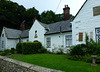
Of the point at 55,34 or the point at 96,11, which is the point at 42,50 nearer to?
the point at 55,34

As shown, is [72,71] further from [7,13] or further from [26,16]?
[26,16]

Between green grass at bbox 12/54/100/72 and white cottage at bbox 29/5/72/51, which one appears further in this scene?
white cottage at bbox 29/5/72/51

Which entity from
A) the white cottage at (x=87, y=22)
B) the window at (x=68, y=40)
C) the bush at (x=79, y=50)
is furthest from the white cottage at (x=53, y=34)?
the bush at (x=79, y=50)

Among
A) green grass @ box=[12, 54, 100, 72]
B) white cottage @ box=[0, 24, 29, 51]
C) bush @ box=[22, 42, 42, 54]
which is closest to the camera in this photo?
green grass @ box=[12, 54, 100, 72]

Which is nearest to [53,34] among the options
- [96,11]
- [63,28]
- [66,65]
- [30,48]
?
[63,28]

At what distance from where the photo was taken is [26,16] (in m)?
43.1

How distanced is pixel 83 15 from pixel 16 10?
132 feet

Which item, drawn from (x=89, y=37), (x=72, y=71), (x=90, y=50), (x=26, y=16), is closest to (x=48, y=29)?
(x=89, y=37)

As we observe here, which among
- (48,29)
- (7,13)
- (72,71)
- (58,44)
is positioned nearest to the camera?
(72,71)

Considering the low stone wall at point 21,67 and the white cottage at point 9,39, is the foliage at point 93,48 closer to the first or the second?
the low stone wall at point 21,67

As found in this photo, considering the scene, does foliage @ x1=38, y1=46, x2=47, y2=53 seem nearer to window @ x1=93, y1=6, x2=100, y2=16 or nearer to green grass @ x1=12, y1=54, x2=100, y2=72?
green grass @ x1=12, y1=54, x2=100, y2=72

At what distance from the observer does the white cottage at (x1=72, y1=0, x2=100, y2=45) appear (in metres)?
8.80

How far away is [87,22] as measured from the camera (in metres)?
9.45

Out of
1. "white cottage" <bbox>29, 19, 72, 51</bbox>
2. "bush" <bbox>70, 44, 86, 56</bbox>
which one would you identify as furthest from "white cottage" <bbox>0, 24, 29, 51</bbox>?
"bush" <bbox>70, 44, 86, 56</bbox>
